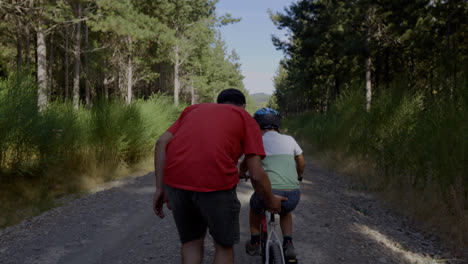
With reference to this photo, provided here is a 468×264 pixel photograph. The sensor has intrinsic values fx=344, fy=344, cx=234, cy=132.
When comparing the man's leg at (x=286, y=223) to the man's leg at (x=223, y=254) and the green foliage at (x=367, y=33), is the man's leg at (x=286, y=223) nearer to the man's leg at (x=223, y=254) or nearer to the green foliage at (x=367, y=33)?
the man's leg at (x=223, y=254)

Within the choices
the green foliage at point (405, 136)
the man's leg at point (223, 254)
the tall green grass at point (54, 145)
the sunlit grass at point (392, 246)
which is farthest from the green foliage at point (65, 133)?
the green foliage at point (405, 136)

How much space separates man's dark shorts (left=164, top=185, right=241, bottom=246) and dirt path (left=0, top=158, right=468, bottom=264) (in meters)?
2.10

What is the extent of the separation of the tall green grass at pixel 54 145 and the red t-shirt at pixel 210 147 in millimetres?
5614

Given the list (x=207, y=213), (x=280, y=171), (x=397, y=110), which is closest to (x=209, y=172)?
(x=207, y=213)

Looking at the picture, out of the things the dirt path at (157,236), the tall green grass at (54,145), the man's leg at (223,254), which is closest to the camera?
the man's leg at (223,254)

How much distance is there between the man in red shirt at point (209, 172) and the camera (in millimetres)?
2195

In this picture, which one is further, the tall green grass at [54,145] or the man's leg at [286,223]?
the tall green grass at [54,145]

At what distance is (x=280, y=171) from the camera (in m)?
3.36

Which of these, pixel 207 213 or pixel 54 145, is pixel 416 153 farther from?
pixel 54 145

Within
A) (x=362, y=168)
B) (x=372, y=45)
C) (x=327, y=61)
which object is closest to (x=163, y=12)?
(x=327, y=61)

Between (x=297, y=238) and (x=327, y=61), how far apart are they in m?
22.6

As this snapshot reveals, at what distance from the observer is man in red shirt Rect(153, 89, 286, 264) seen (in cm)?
220

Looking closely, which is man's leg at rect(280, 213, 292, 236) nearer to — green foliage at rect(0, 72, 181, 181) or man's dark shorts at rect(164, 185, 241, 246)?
man's dark shorts at rect(164, 185, 241, 246)

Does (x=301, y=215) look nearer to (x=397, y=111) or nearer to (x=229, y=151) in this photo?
(x=229, y=151)
